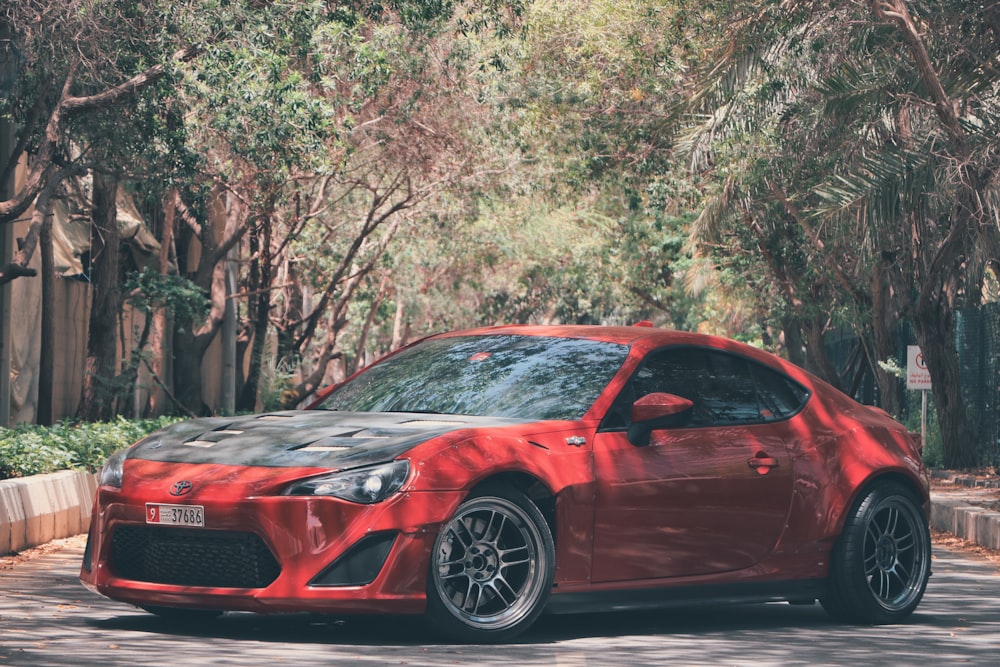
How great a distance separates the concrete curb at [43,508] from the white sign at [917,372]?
1413cm

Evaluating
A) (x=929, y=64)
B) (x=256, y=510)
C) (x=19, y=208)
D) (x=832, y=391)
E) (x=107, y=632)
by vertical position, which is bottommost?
(x=107, y=632)

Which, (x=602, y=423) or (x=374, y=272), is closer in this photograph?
(x=602, y=423)

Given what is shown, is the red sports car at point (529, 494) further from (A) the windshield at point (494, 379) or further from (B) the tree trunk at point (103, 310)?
(B) the tree trunk at point (103, 310)

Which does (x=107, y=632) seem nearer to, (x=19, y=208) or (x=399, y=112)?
(x=19, y=208)

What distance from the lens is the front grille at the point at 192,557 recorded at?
6777 mm

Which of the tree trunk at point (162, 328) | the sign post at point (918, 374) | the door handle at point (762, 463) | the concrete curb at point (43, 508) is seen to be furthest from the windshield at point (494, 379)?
the sign post at point (918, 374)

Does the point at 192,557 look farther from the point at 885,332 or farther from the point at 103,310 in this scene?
the point at 885,332

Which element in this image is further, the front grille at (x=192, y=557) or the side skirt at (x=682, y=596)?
the side skirt at (x=682, y=596)

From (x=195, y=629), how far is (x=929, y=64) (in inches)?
424

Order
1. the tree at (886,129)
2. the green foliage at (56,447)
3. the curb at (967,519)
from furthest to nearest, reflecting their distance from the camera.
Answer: the tree at (886,129) < the curb at (967,519) < the green foliage at (56,447)

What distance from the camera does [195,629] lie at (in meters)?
7.49

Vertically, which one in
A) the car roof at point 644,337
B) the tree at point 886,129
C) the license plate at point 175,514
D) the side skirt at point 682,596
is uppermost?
the tree at point 886,129

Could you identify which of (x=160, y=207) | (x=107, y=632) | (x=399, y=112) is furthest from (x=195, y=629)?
(x=160, y=207)

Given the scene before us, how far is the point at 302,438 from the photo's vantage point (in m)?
7.14
